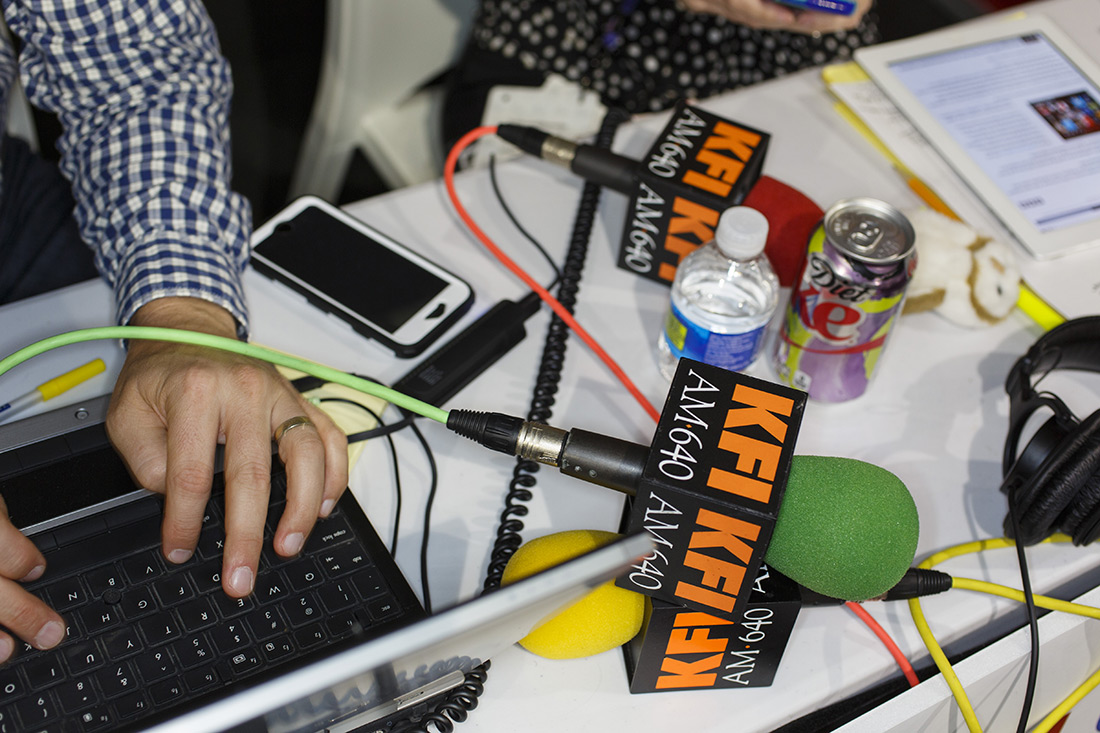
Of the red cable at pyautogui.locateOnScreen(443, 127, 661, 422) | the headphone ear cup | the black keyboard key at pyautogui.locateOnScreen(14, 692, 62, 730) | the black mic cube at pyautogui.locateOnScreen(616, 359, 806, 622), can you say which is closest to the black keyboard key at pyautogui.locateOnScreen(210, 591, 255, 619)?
the black keyboard key at pyautogui.locateOnScreen(14, 692, 62, 730)

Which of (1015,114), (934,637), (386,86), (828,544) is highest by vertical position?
(1015,114)

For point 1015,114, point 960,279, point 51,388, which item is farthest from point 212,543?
point 1015,114

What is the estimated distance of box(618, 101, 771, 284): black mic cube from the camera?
0.74m

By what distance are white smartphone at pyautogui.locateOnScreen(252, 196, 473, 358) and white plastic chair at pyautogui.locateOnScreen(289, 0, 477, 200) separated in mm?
460

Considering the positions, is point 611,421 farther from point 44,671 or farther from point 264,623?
point 44,671

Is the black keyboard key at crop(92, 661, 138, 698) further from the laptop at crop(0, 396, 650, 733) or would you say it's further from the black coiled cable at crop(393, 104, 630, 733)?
the black coiled cable at crop(393, 104, 630, 733)

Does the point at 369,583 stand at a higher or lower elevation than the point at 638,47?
lower

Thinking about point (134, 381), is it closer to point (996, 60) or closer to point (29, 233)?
point (29, 233)

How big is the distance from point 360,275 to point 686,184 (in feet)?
1.01

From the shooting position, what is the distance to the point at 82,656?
54cm

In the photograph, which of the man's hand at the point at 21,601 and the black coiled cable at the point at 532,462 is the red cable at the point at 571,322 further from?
the man's hand at the point at 21,601

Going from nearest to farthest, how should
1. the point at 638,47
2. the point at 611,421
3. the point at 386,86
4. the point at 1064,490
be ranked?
the point at 1064,490 < the point at 611,421 < the point at 638,47 < the point at 386,86

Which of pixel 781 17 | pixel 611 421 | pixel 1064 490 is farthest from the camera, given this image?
pixel 781 17

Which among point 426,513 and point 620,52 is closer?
point 426,513
